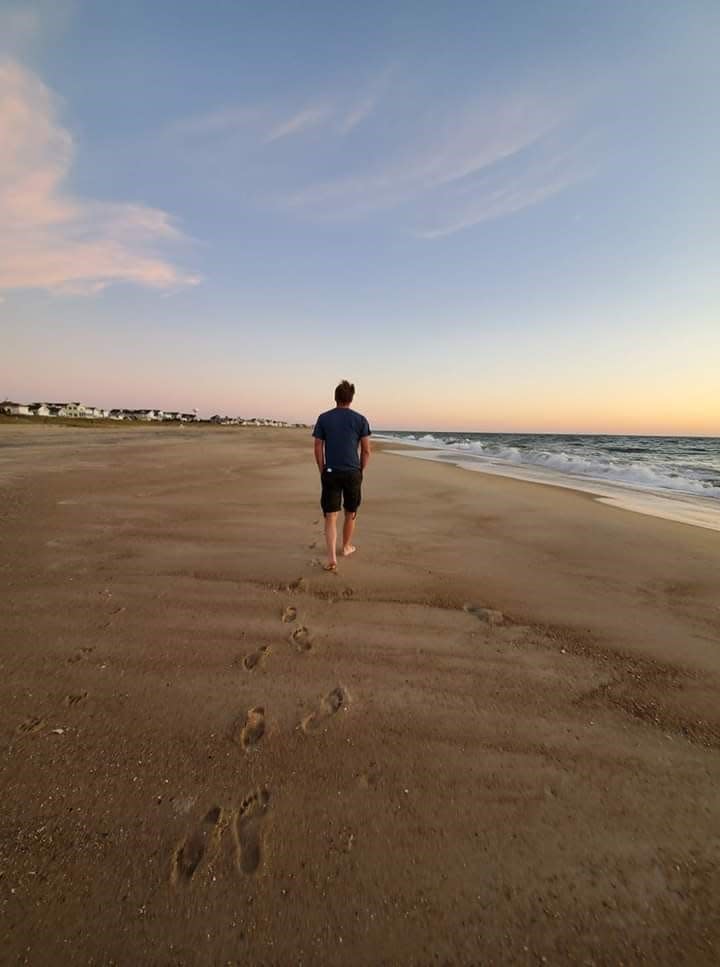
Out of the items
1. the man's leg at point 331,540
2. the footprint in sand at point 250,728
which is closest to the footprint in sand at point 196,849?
the footprint in sand at point 250,728

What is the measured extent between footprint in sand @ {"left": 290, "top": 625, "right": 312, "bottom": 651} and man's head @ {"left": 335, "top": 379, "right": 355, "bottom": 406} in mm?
2780

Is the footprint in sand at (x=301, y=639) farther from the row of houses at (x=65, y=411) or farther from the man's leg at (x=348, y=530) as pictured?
the row of houses at (x=65, y=411)

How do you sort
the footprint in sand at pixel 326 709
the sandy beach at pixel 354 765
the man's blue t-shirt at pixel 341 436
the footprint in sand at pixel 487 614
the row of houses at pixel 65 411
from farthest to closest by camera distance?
the row of houses at pixel 65 411 < the man's blue t-shirt at pixel 341 436 < the footprint in sand at pixel 487 614 < the footprint in sand at pixel 326 709 < the sandy beach at pixel 354 765

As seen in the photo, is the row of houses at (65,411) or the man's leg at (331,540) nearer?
the man's leg at (331,540)

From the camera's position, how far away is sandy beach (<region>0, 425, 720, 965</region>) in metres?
1.40

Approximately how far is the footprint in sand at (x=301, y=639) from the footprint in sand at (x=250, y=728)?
27.1 inches

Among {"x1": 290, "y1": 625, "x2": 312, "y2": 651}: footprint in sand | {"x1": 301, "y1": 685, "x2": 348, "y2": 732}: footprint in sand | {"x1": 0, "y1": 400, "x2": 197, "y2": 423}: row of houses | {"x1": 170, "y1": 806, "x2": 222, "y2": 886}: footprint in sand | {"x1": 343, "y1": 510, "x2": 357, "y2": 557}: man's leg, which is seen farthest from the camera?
{"x1": 0, "y1": 400, "x2": 197, "y2": 423}: row of houses

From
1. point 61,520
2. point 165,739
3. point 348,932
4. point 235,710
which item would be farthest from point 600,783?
point 61,520

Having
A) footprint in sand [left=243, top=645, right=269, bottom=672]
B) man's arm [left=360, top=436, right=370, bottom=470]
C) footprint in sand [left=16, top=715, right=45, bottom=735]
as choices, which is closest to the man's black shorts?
man's arm [left=360, top=436, right=370, bottom=470]

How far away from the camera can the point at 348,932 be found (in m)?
1.37

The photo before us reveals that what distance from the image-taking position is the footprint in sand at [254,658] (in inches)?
111

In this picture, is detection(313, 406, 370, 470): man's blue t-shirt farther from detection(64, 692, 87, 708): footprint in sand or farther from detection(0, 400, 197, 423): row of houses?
detection(0, 400, 197, 423): row of houses

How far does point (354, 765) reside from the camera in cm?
203

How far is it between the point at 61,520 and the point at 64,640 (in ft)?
12.6
